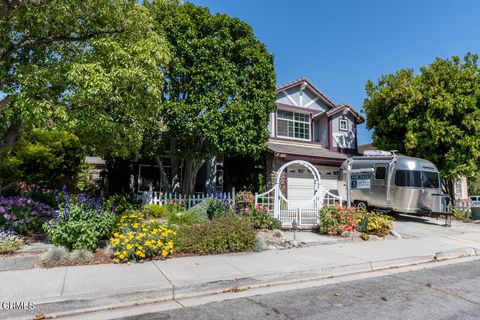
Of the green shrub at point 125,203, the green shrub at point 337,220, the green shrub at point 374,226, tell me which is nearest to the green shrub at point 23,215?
the green shrub at point 125,203

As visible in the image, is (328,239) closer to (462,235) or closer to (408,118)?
(462,235)

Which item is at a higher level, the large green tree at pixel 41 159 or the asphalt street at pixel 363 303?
the large green tree at pixel 41 159

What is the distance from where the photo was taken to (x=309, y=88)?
20219mm

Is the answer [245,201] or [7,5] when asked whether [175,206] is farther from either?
[7,5]

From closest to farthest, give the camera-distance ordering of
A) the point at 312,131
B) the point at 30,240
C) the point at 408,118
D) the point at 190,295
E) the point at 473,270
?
the point at 190,295 → the point at 473,270 → the point at 30,240 → the point at 408,118 → the point at 312,131

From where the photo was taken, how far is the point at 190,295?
5637 mm

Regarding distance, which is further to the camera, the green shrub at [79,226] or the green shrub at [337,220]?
the green shrub at [337,220]

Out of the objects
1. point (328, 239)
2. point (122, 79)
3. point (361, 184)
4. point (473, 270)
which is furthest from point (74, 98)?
point (361, 184)

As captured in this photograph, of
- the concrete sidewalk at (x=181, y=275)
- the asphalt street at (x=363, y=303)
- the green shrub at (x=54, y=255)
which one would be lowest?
the asphalt street at (x=363, y=303)

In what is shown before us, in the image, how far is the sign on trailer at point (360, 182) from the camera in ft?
50.4

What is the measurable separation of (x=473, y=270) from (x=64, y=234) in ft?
29.1

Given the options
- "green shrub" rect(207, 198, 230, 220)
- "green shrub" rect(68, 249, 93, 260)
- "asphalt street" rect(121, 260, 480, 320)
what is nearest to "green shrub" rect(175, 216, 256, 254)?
"green shrub" rect(68, 249, 93, 260)

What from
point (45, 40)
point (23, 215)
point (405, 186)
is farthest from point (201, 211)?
point (405, 186)

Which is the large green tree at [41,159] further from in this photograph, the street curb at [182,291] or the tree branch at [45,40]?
the street curb at [182,291]
